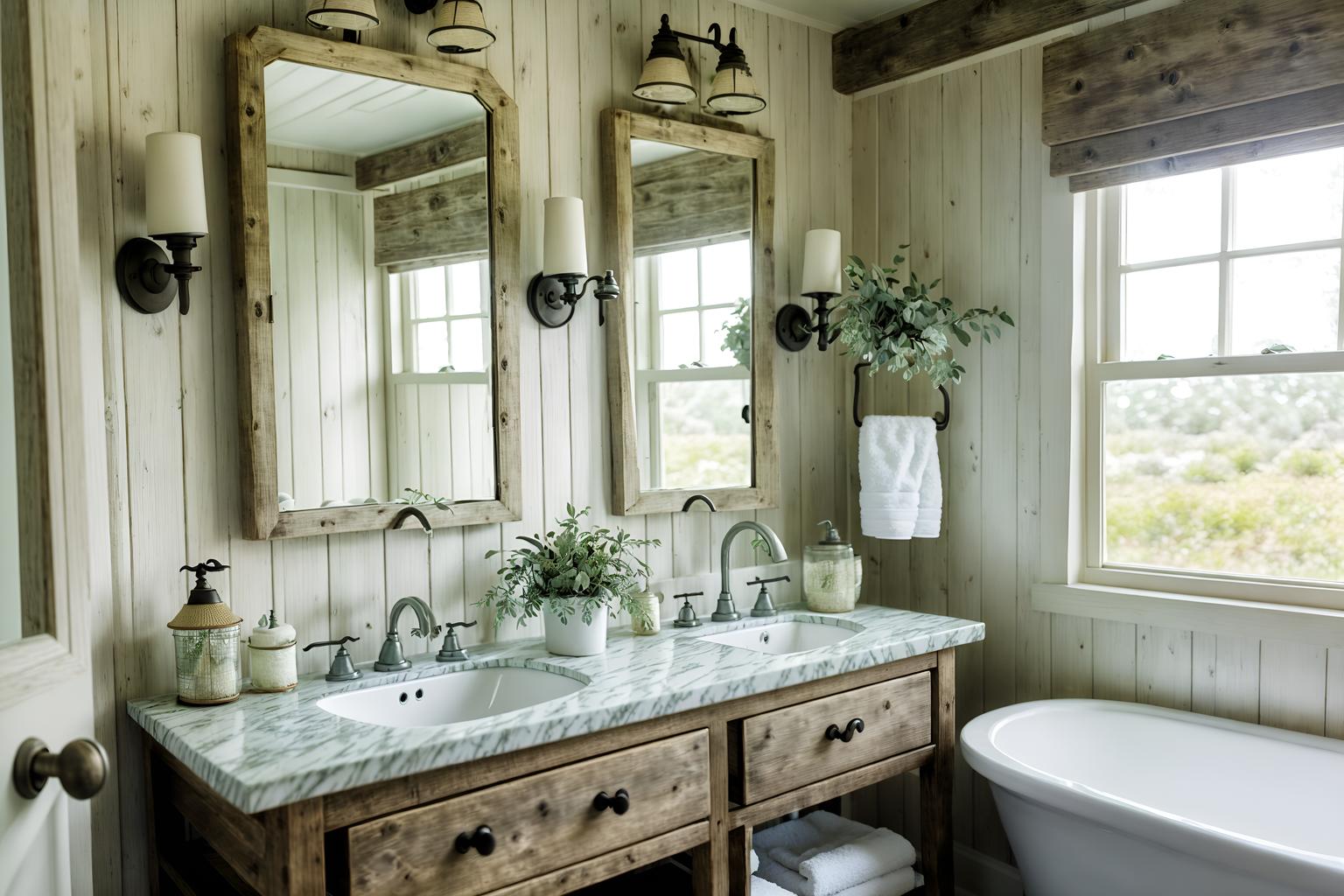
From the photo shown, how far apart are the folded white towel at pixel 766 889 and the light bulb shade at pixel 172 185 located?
1.76 metres

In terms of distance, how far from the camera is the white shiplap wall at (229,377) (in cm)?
188

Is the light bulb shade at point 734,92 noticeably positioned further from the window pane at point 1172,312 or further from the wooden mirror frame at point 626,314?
the window pane at point 1172,312

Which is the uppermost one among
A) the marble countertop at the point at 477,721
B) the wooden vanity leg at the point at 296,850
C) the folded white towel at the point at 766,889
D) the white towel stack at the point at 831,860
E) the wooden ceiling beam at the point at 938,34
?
the wooden ceiling beam at the point at 938,34

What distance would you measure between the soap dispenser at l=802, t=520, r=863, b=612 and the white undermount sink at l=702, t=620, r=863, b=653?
→ 0.27ft

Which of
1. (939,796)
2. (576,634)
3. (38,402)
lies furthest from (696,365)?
(38,402)

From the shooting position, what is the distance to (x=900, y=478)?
2.85m

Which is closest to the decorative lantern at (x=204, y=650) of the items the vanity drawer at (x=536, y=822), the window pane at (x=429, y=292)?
the vanity drawer at (x=536, y=822)

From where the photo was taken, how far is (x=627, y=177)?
2.58m

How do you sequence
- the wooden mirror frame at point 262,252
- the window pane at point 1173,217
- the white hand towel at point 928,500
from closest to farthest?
the wooden mirror frame at point 262,252
the window pane at point 1173,217
the white hand towel at point 928,500

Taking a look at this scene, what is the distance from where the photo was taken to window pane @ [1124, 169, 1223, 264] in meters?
2.50

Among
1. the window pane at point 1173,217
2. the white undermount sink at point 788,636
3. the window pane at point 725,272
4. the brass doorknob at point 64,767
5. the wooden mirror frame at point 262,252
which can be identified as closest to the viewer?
the brass doorknob at point 64,767

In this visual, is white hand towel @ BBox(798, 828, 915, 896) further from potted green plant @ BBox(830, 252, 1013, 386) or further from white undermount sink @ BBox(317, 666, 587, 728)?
potted green plant @ BBox(830, 252, 1013, 386)

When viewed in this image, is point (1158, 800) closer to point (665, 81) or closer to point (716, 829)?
point (716, 829)

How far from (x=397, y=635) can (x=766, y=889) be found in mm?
979
